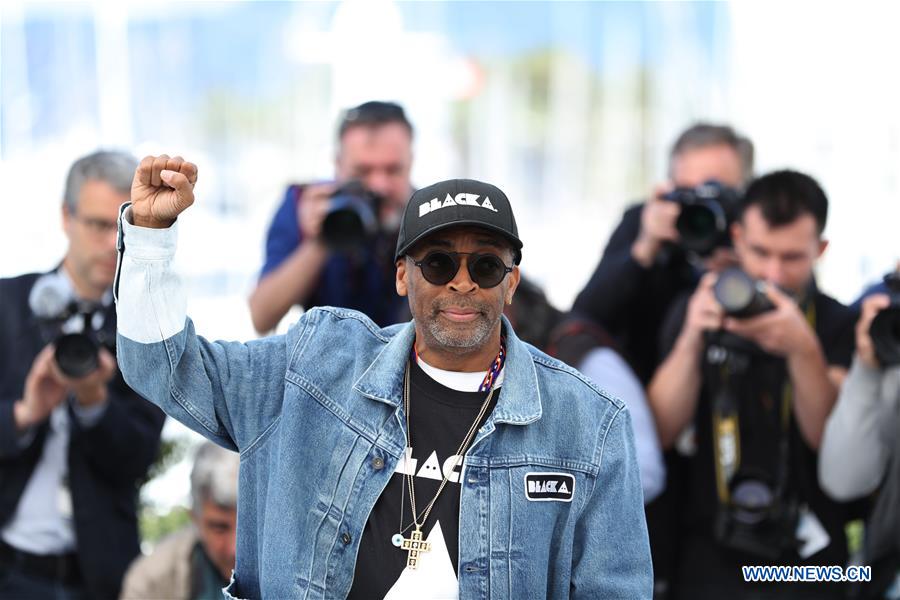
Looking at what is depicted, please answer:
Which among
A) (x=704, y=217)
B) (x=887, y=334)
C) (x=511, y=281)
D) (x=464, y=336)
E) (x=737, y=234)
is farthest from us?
(x=704, y=217)

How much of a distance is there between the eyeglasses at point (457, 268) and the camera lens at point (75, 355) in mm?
1723

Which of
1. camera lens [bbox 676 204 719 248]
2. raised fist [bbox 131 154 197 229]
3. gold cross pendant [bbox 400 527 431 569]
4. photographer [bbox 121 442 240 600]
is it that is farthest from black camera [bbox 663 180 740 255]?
raised fist [bbox 131 154 197 229]

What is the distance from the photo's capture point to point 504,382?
2.34m

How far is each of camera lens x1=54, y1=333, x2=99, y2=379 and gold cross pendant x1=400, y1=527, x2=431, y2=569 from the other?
177cm

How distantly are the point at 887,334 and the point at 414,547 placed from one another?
184cm

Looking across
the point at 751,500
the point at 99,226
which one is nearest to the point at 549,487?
the point at 751,500

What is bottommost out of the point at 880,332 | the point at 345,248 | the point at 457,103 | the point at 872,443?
the point at 872,443

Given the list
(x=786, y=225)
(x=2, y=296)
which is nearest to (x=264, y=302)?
(x=2, y=296)

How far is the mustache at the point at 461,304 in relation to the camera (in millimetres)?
2311

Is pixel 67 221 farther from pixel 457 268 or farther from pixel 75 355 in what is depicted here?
pixel 457 268

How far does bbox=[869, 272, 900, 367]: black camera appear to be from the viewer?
11.5 feet

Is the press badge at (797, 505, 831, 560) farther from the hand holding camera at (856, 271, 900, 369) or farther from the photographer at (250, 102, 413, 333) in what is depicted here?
the photographer at (250, 102, 413, 333)

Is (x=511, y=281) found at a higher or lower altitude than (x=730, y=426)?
higher

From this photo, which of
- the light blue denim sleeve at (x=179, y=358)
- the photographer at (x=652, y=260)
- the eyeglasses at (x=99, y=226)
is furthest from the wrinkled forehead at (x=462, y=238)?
the eyeglasses at (x=99, y=226)
